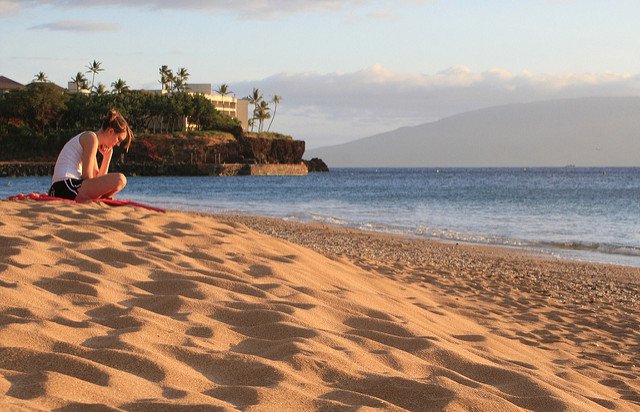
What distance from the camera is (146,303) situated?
4031 mm

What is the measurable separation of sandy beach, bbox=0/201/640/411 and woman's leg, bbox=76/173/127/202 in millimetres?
506

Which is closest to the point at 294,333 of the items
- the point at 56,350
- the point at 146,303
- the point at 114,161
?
the point at 146,303

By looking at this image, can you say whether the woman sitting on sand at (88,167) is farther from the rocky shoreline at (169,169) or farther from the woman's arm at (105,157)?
the rocky shoreline at (169,169)

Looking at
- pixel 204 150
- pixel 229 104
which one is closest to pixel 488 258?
pixel 204 150

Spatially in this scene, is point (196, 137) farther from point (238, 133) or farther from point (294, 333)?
point (294, 333)

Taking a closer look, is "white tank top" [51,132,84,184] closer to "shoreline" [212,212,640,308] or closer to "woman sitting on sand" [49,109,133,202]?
"woman sitting on sand" [49,109,133,202]

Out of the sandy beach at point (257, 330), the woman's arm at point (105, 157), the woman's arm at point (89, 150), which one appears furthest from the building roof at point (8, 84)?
the sandy beach at point (257, 330)

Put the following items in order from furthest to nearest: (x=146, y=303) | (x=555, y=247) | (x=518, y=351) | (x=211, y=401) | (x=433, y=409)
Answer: (x=555, y=247), (x=518, y=351), (x=146, y=303), (x=433, y=409), (x=211, y=401)

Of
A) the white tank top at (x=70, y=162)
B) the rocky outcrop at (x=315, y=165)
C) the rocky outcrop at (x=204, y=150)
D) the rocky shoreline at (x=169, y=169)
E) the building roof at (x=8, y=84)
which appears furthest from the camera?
the rocky outcrop at (x=315, y=165)

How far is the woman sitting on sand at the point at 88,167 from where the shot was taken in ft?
26.0

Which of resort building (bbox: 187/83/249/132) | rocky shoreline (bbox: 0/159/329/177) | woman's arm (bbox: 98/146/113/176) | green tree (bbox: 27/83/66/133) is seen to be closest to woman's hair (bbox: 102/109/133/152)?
woman's arm (bbox: 98/146/113/176)

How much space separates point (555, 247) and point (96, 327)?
484 inches

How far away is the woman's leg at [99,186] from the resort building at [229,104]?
103956 millimetres

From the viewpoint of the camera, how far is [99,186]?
8.02 meters
